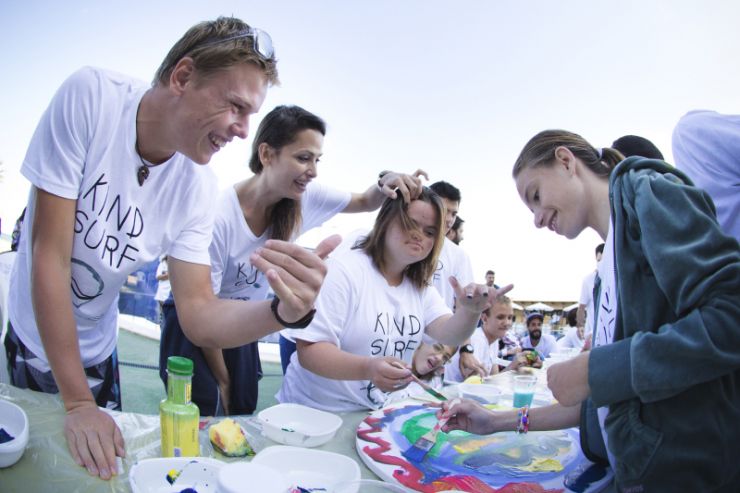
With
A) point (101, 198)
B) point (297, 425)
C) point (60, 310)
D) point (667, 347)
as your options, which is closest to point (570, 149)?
point (667, 347)

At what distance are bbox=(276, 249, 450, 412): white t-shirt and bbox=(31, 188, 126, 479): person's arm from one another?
69 cm

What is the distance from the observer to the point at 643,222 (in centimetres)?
85

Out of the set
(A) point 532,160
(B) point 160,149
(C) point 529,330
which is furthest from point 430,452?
(C) point 529,330

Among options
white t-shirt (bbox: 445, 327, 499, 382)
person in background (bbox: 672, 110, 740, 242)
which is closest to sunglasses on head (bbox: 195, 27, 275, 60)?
person in background (bbox: 672, 110, 740, 242)

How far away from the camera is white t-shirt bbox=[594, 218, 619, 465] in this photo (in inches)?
38.3

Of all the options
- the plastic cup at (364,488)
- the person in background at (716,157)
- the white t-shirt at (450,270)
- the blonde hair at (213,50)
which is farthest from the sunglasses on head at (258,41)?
the white t-shirt at (450,270)

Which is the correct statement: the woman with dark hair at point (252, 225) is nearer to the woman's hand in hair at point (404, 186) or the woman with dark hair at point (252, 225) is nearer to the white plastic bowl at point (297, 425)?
the woman's hand in hair at point (404, 186)

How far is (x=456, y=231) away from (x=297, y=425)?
9.38 ft

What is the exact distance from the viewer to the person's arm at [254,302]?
3.35 feet

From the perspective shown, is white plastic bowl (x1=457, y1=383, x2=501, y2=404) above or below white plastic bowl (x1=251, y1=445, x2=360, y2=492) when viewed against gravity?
below

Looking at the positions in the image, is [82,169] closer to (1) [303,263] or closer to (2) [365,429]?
(1) [303,263]

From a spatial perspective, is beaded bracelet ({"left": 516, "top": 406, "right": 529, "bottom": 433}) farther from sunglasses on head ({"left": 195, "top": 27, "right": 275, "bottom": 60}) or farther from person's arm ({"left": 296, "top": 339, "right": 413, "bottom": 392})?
sunglasses on head ({"left": 195, "top": 27, "right": 275, "bottom": 60})

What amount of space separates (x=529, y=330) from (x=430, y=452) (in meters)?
5.31

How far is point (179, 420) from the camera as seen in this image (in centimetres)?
96
